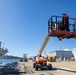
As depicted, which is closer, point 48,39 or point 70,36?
point 70,36

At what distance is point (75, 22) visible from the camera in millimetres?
22031

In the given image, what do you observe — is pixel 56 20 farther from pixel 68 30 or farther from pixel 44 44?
pixel 44 44

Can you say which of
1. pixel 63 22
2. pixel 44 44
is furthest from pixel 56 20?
pixel 44 44

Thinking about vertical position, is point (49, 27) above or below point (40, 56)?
above

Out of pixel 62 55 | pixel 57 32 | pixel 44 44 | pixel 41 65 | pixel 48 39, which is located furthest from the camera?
pixel 62 55

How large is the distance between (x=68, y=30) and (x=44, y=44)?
18.7 ft

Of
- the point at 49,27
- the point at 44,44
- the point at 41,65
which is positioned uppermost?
the point at 49,27

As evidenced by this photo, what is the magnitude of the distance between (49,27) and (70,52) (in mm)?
151351

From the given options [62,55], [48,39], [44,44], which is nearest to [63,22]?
[48,39]

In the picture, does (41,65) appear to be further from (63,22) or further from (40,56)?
(63,22)

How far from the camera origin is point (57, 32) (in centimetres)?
2014

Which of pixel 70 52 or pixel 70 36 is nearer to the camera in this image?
pixel 70 36

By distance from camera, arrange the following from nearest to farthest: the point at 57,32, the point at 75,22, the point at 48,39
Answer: the point at 57,32, the point at 75,22, the point at 48,39

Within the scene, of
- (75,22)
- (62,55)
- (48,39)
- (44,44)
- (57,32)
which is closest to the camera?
(57,32)
